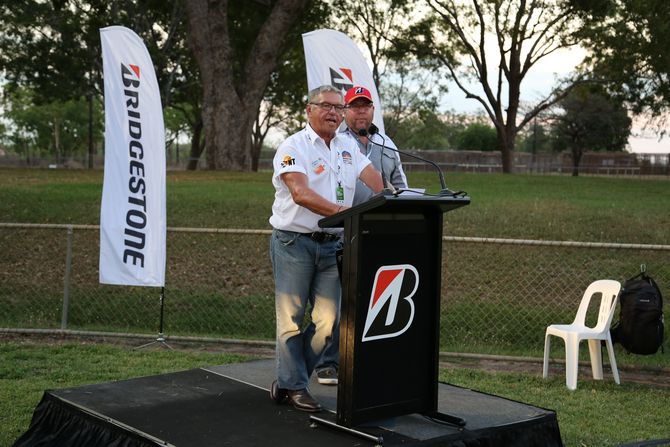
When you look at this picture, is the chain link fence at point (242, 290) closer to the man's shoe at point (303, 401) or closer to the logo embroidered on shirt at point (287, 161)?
the man's shoe at point (303, 401)

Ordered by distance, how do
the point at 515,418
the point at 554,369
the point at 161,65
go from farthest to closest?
the point at 161,65, the point at 554,369, the point at 515,418

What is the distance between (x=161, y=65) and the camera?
31.8 m

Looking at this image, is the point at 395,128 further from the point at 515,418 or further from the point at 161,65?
the point at 515,418

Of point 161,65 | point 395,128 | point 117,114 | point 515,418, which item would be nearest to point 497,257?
point 117,114

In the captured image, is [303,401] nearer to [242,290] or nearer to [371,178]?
[371,178]

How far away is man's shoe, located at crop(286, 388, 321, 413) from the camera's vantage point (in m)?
4.75

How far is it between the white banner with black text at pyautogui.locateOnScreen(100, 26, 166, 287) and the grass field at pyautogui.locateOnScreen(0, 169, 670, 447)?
1042mm

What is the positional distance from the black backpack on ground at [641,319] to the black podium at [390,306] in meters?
3.16

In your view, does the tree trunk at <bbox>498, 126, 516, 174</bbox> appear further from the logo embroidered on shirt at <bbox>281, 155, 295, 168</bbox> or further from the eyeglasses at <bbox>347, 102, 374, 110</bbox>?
the logo embroidered on shirt at <bbox>281, 155, 295, 168</bbox>

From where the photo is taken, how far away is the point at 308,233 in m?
4.72

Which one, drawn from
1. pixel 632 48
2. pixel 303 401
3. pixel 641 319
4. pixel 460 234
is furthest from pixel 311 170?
pixel 632 48

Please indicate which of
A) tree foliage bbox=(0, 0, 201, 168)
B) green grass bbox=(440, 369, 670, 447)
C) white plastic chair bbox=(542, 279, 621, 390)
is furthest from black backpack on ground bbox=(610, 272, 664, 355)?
tree foliage bbox=(0, 0, 201, 168)

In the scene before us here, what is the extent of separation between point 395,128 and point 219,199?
38226 millimetres

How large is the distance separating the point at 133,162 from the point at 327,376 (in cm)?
370
